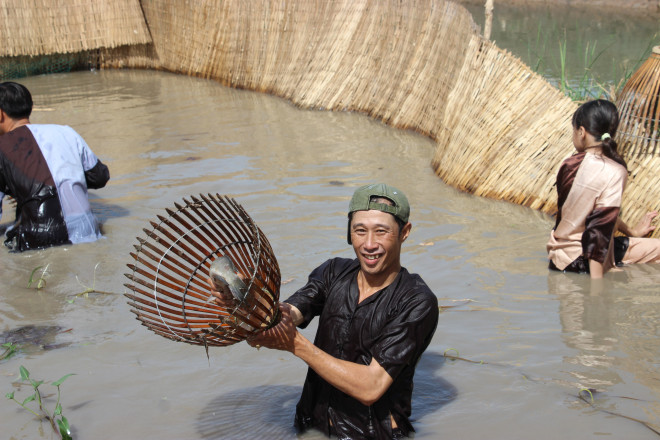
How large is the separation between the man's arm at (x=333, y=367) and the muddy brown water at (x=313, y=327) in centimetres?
68

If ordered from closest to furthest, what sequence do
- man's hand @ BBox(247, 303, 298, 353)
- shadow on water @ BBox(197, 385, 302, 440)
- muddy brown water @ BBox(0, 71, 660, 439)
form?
man's hand @ BBox(247, 303, 298, 353) → shadow on water @ BBox(197, 385, 302, 440) → muddy brown water @ BBox(0, 71, 660, 439)

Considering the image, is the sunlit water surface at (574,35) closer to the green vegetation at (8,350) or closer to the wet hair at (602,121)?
→ the wet hair at (602,121)

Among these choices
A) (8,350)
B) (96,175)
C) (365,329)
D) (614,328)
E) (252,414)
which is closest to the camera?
(365,329)

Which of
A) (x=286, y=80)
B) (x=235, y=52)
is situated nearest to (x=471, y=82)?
(x=286, y=80)

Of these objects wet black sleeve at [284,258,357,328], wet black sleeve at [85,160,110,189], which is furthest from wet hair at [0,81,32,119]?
wet black sleeve at [284,258,357,328]

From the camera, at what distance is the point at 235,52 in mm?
10875

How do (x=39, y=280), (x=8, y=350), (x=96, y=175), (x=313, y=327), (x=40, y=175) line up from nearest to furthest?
(x=8, y=350) → (x=313, y=327) → (x=39, y=280) → (x=40, y=175) → (x=96, y=175)

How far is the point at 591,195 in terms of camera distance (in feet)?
14.6

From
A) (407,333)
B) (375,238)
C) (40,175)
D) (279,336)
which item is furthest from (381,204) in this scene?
(40,175)

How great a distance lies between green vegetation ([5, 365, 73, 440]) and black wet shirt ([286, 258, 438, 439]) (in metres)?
0.91

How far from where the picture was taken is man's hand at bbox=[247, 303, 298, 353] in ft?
7.64

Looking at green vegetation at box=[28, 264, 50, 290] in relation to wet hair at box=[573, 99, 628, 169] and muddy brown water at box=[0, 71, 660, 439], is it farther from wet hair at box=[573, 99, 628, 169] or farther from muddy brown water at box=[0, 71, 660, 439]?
wet hair at box=[573, 99, 628, 169]

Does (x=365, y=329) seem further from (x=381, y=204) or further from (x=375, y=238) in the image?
(x=381, y=204)

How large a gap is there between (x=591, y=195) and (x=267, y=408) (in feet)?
7.67
